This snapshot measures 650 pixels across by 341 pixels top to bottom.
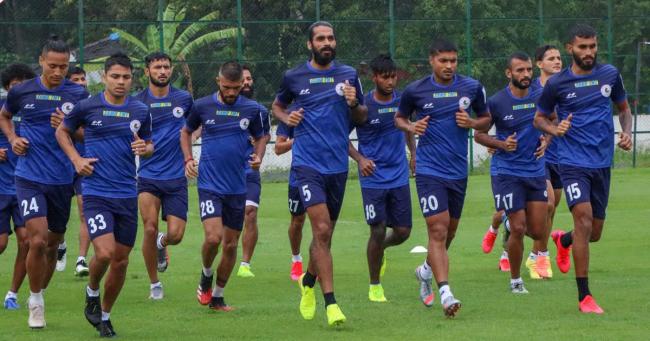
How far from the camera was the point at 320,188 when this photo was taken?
442 inches

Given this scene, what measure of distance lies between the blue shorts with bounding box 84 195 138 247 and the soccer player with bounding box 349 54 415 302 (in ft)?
9.10

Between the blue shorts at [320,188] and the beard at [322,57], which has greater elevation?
the beard at [322,57]

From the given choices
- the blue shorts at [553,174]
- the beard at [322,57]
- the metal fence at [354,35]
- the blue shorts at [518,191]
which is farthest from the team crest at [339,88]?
the metal fence at [354,35]

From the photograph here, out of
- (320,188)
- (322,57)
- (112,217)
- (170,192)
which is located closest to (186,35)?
(170,192)

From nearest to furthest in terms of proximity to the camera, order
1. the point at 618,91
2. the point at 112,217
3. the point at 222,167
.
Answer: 1. the point at 112,217
2. the point at 618,91
3. the point at 222,167

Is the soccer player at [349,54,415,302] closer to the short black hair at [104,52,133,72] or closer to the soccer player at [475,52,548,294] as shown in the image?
the soccer player at [475,52,548,294]

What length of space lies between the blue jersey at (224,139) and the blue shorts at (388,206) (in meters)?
1.25

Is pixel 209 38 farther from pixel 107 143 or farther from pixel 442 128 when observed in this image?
pixel 107 143

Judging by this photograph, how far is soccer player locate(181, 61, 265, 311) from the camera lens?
12227mm

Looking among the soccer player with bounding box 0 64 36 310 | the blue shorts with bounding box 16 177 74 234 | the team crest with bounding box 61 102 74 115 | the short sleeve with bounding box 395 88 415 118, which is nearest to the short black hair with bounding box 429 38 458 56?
the short sleeve with bounding box 395 88 415 118

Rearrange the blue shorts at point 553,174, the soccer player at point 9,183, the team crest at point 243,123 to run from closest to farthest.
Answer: the team crest at point 243,123 < the soccer player at point 9,183 < the blue shorts at point 553,174

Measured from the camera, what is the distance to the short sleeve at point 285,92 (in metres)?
11.6

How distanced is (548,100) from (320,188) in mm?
2359

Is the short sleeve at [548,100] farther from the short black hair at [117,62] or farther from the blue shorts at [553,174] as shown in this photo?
the short black hair at [117,62]
